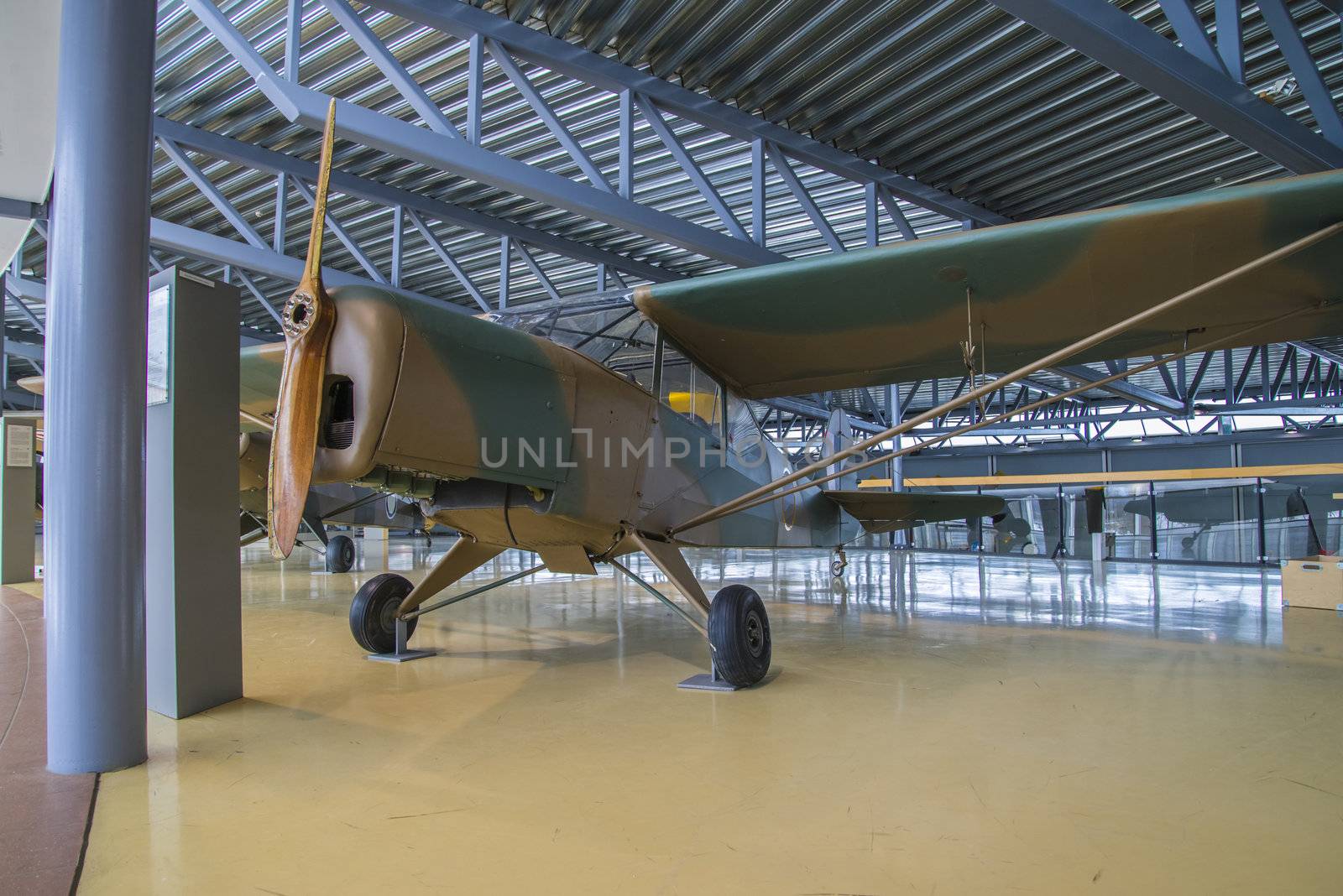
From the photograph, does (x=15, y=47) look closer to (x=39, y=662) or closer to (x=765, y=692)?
(x=39, y=662)

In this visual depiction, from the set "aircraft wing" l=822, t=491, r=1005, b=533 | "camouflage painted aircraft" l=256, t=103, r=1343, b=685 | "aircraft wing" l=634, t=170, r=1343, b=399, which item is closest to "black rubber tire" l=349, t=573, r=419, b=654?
"camouflage painted aircraft" l=256, t=103, r=1343, b=685

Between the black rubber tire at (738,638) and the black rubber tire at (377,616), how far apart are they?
2.10m

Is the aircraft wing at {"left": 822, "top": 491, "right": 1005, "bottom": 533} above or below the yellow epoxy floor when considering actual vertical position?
above

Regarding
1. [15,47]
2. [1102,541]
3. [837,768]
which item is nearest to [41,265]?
[15,47]

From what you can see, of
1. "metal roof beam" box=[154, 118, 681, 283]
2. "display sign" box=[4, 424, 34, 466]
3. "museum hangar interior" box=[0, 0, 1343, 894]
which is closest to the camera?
"museum hangar interior" box=[0, 0, 1343, 894]

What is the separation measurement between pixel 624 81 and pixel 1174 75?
13.7 ft

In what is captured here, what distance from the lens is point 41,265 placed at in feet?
49.0

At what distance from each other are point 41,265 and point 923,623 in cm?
1732

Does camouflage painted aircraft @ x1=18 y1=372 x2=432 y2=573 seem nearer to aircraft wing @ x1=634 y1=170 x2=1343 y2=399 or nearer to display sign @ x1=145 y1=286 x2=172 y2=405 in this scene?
display sign @ x1=145 y1=286 x2=172 y2=405

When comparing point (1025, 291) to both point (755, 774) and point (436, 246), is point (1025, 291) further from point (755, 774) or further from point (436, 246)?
point (436, 246)

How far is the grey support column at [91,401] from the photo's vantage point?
2.64 metres

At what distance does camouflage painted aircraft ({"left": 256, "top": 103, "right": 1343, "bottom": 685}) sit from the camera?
3.19 m

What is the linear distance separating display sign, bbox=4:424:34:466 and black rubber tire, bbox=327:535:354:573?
3.71m

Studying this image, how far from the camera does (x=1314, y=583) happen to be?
7637 millimetres
